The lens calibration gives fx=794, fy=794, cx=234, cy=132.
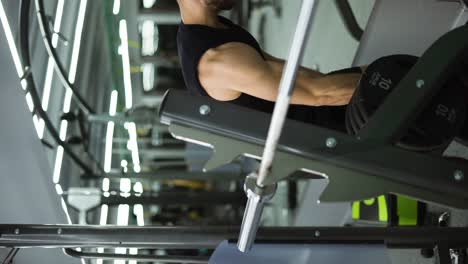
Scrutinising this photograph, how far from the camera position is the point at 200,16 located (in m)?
1.68

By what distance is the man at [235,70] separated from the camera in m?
1.59

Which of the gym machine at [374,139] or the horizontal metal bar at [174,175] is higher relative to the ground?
the horizontal metal bar at [174,175]

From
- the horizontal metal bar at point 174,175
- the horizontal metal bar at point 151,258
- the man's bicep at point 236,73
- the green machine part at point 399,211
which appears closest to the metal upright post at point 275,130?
the man's bicep at point 236,73

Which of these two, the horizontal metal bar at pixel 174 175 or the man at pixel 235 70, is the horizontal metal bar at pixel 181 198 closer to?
the horizontal metal bar at pixel 174 175

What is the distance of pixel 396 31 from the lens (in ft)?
7.76

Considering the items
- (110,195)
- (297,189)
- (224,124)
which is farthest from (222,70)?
(297,189)

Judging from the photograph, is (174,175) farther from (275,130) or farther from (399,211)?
(275,130)

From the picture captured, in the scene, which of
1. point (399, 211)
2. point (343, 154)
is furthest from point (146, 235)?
point (399, 211)

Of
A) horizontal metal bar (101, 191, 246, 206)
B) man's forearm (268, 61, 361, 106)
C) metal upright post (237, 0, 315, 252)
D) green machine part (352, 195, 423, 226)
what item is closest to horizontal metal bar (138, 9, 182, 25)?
horizontal metal bar (101, 191, 246, 206)

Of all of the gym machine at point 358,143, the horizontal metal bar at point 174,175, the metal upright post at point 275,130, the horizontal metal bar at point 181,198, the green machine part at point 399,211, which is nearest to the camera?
the metal upright post at point 275,130

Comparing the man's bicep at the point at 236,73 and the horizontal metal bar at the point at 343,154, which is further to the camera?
the man's bicep at the point at 236,73

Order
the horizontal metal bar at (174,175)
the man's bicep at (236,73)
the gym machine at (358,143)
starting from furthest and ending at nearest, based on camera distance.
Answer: the horizontal metal bar at (174,175)
the man's bicep at (236,73)
the gym machine at (358,143)

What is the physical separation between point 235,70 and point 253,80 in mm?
42

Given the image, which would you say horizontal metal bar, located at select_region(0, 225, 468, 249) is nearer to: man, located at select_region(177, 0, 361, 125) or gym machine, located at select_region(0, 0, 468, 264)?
man, located at select_region(177, 0, 361, 125)
